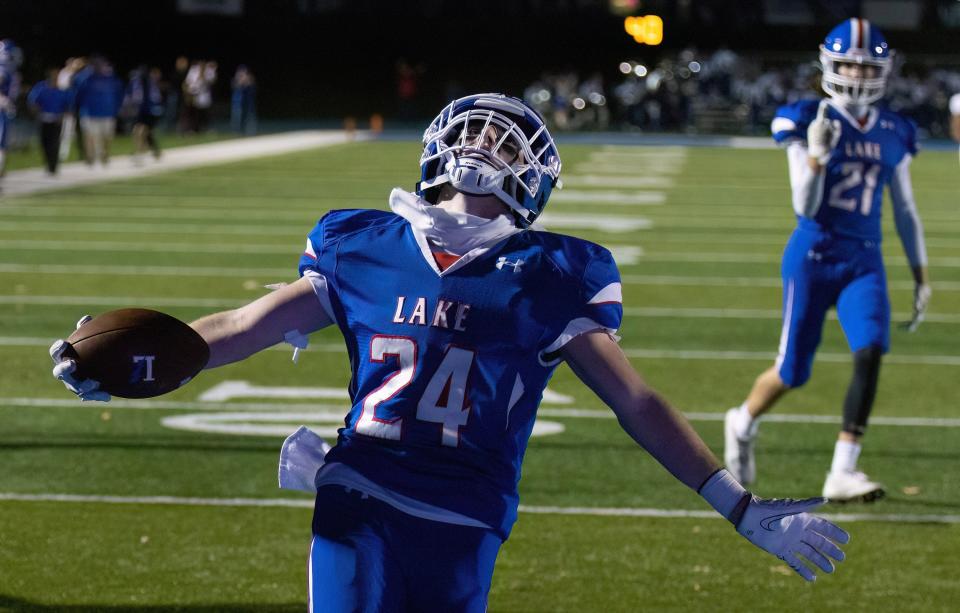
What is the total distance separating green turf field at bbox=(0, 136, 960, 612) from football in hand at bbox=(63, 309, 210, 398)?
2.05 meters

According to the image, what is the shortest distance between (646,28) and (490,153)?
128ft

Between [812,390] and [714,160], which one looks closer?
[812,390]

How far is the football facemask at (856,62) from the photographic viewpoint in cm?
642

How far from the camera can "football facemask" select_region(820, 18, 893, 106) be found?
6422 millimetres

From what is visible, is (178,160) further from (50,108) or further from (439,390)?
(439,390)

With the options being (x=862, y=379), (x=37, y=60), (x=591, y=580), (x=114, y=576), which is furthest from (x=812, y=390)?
(x=37, y=60)

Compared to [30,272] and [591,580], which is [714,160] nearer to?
[30,272]

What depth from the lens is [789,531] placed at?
295 centimetres

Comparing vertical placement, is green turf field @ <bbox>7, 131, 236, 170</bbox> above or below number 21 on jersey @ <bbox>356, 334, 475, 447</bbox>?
below

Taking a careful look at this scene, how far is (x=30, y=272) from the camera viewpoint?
1263 centimetres

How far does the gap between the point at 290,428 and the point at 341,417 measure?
31 cm

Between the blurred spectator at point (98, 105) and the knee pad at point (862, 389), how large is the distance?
667 inches

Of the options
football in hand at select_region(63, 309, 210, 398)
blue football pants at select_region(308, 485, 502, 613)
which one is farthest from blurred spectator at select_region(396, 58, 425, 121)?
blue football pants at select_region(308, 485, 502, 613)

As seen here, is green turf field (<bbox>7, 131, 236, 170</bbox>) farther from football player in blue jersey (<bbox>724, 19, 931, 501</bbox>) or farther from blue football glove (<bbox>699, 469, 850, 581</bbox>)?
blue football glove (<bbox>699, 469, 850, 581</bbox>)
